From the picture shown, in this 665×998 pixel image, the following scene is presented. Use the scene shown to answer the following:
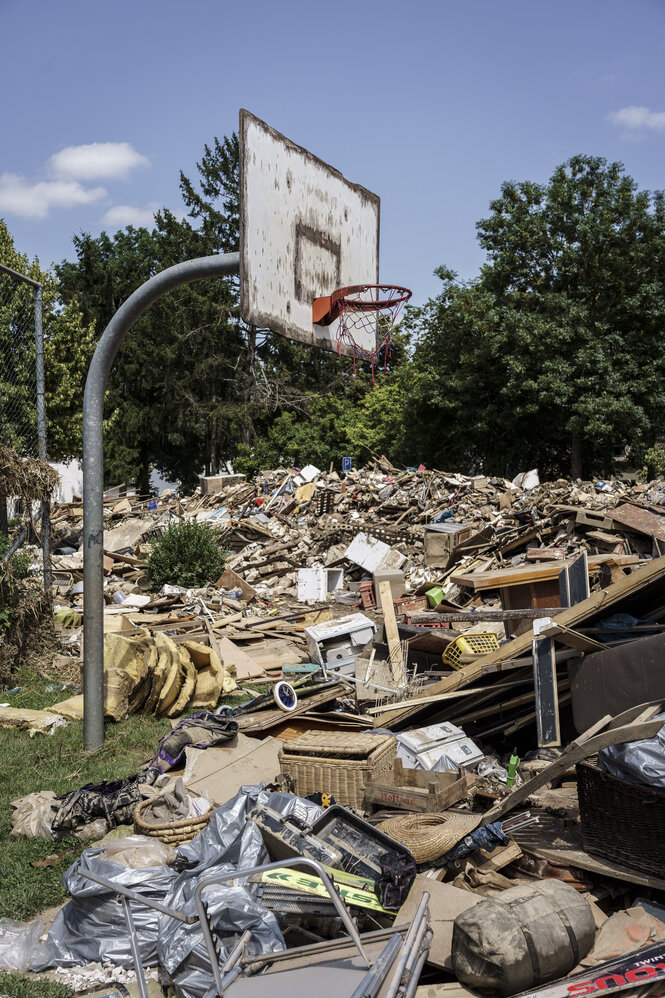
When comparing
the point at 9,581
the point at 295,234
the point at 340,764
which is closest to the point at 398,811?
the point at 340,764

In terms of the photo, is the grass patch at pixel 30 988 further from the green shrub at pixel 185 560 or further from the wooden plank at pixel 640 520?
the green shrub at pixel 185 560

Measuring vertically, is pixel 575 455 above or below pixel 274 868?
above

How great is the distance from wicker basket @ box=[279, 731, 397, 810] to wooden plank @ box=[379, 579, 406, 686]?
8.52 feet

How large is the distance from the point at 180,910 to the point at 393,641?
209 inches

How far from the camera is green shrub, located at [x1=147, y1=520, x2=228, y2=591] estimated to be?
14.2 meters

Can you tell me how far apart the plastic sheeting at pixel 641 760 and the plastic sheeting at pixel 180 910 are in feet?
5.58

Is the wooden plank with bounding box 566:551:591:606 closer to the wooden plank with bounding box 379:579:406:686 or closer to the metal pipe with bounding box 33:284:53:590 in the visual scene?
the wooden plank with bounding box 379:579:406:686

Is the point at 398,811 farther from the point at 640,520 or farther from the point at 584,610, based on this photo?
the point at 640,520

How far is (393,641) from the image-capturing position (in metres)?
8.88

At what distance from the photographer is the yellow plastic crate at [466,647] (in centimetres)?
778

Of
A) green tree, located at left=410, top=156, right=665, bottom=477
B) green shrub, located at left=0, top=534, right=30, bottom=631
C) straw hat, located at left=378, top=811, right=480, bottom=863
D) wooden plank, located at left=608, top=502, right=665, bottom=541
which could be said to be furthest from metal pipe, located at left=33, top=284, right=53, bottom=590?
green tree, located at left=410, top=156, right=665, bottom=477

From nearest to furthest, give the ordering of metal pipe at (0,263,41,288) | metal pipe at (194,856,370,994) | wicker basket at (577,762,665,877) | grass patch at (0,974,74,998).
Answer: metal pipe at (194,856,370,994) → grass patch at (0,974,74,998) → wicker basket at (577,762,665,877) → metal pipe at (0,263,41,288)

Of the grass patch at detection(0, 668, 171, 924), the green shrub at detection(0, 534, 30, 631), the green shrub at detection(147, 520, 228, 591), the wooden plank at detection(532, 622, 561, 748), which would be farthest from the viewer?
the green shrub at detection(147, 520, 228, 591)

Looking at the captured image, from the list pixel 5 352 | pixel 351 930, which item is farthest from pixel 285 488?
pixel 351 930
